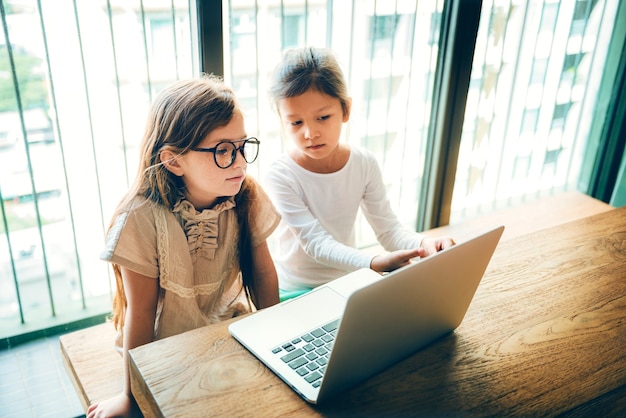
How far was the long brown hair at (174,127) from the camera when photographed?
127 cm

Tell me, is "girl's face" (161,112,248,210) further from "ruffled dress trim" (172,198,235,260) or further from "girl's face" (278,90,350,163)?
"girl's face" (278,90,350,163)

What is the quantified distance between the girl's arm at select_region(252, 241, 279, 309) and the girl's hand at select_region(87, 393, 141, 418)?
0.43 m

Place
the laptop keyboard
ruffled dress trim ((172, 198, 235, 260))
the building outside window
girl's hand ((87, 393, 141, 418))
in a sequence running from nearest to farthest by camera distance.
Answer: the laptop keyboard
girl's hand ((87, 393, 141, 418))
ruffled dress trim ((172, 198, 235, 260))
the building outside window

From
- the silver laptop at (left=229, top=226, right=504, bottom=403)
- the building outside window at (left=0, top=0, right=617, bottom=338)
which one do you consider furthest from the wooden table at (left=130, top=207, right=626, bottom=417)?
the building outside window at (left=0, top=0, right=617, bottom=338)

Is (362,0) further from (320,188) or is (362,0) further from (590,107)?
(590,107)

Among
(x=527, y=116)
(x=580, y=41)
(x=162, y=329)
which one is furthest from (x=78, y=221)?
(x=580, y=41)

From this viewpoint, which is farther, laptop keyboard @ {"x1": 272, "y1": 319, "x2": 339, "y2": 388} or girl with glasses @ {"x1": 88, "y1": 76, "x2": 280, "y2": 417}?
girl with glasses @ {"x1": 88, "y1": 76, "x2": 280, "y2": 417}

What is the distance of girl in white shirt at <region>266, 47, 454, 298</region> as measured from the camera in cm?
154

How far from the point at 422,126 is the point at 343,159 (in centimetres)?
77

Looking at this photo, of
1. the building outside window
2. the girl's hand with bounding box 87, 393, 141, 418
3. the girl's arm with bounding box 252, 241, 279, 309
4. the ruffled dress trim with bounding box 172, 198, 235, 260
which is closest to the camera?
the girl's hand with bounding box 87, 393, 141, 418

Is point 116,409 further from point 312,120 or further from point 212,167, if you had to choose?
point 312,120

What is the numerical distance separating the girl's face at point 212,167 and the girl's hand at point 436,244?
491 millimetres

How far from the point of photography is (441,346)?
3.22ft

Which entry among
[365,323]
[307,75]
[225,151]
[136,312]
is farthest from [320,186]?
[365,323]
